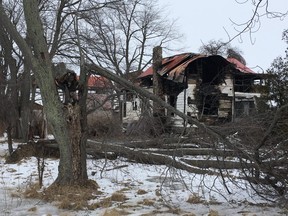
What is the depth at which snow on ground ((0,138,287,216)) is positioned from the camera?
631 cm

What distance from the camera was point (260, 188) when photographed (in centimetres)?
674

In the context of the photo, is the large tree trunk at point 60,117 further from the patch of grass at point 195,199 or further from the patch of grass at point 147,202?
the patch of grass at point 195,199

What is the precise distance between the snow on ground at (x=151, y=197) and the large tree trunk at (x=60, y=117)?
0.74 metres

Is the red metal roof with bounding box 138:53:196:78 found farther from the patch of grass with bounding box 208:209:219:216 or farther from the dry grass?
the patch of grass with bounding box 208:209:219:216

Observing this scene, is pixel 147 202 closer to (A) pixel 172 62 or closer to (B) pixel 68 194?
(B) pixel 68 194

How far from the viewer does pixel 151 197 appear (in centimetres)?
742

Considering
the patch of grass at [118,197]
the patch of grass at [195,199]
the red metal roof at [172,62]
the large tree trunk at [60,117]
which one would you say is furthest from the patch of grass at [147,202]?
the red metal roof at [172,62]

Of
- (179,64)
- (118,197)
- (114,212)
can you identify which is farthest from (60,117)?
(179,64)

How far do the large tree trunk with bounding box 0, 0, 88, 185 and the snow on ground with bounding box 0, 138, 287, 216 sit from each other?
74cm

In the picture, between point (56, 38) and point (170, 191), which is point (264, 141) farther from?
point (56, 38)

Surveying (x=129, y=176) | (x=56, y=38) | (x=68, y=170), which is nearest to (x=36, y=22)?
(x=68, y=170)

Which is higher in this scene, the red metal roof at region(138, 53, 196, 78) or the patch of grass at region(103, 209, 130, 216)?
the red metal roof at region(138, 53, 196, 78)

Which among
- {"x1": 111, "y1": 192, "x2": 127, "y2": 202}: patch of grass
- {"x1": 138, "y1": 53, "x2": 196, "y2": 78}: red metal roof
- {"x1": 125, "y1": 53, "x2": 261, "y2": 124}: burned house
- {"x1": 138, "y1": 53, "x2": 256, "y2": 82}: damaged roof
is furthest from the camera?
{"x1": 138, "y1": 53, "x2": 196, "y2": 78}: red metal roof

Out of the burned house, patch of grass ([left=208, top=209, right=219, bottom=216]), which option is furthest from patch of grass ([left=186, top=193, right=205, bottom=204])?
the burned house
